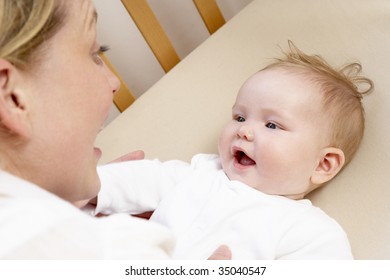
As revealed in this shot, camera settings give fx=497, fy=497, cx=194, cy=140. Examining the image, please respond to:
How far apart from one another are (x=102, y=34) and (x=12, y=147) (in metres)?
0.95

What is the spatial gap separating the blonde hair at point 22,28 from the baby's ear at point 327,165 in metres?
0.55

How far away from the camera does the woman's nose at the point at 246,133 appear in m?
0.90

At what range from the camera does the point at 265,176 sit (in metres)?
0.89

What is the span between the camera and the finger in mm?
761

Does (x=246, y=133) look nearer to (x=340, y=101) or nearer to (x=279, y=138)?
(x=279, y=138)

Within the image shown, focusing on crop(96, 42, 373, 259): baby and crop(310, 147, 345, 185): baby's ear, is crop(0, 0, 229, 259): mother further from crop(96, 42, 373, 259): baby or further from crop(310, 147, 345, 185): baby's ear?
crop(310, 147, 345, 185): baby's ear

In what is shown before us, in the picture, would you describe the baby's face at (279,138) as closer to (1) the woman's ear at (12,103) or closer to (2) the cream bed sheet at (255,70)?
(2) the cream bed sheet at (255,70)

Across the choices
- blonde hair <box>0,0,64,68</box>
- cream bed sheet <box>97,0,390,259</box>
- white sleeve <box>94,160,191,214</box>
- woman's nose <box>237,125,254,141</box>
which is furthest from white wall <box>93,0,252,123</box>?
blonde hair <box>0,0,64,68</box>

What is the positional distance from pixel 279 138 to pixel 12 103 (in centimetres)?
48

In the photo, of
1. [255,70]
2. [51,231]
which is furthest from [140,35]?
[51,231]

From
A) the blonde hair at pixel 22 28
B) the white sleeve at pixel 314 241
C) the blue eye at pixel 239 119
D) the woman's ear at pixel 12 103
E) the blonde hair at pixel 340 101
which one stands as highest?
the blonde hair at pixel 22 28

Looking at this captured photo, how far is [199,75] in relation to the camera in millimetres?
1232

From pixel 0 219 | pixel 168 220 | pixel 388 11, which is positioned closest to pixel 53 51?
pixel 0 219

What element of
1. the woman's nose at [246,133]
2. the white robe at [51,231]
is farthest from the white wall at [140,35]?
the white robe at [51,231]
